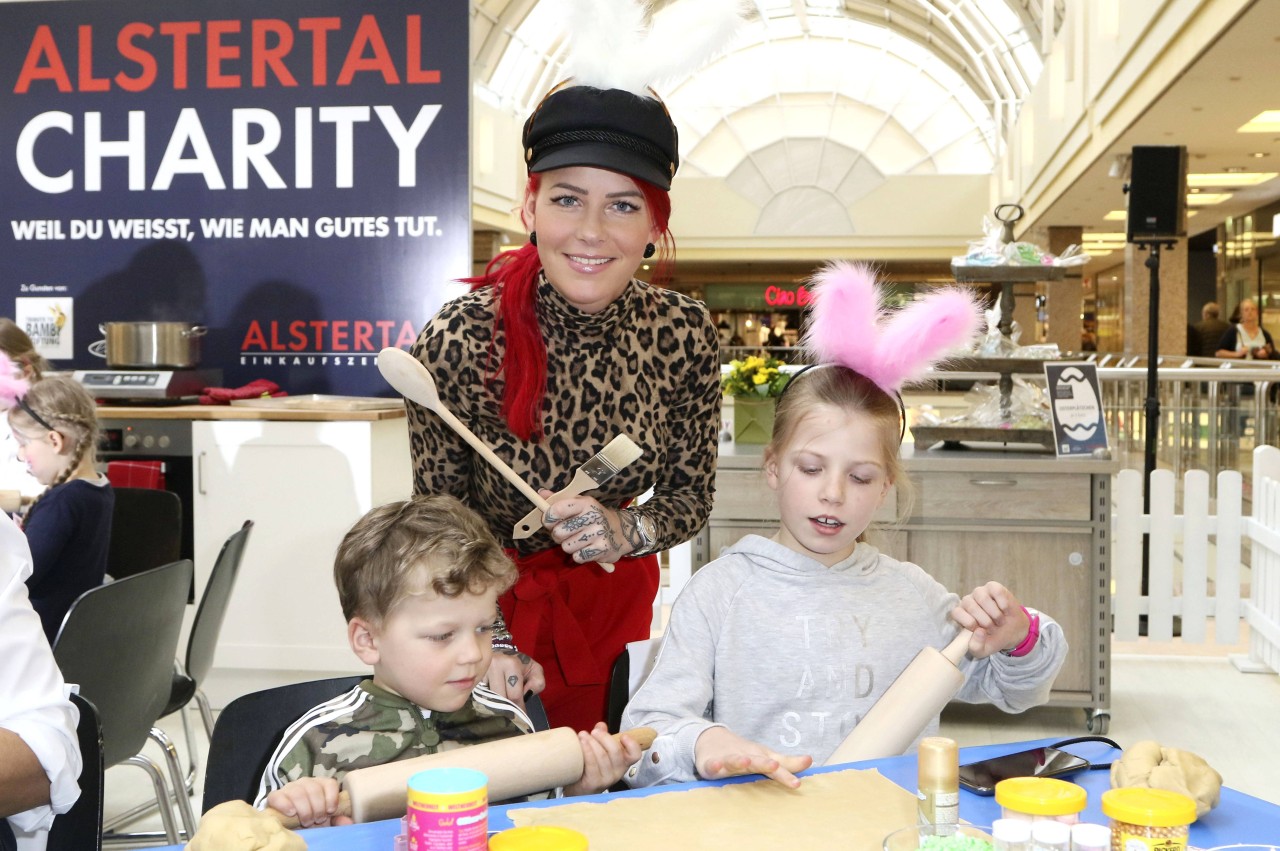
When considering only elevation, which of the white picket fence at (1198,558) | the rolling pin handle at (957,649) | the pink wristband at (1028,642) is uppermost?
the rolling pin handle at (957,649)

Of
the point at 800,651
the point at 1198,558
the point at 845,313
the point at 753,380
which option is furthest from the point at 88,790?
the point at 1198,558

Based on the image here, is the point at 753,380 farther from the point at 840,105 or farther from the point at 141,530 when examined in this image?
the point at 840,105

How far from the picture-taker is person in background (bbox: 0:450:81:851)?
1365mm

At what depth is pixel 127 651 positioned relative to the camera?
237 centimetres

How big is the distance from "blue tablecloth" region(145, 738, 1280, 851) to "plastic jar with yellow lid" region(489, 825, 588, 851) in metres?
0.17

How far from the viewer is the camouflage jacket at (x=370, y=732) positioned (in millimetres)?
1435

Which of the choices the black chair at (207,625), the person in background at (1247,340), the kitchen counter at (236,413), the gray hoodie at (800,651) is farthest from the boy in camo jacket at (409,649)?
the person in background at (1247,340)

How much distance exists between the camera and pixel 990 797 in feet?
4.07

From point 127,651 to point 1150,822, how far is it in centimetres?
196

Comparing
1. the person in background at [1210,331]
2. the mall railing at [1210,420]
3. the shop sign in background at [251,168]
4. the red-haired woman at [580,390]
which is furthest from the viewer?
the person in background at [1210,331]

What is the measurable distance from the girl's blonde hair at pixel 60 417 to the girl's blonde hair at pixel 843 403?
81.9 inches

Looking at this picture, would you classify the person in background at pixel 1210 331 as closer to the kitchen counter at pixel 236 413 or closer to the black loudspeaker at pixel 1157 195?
the black loudspeaker at pixel 1157 195

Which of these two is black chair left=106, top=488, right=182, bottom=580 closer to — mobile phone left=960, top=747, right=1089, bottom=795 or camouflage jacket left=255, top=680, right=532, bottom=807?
camouflage jacket left=255, top=680, right=532, bottom=807

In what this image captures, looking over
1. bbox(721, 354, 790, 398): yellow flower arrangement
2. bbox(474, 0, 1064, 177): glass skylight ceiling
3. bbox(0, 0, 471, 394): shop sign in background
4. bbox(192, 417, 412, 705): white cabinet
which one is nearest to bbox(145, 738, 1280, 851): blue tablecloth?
bbox(721, 354, 790, 398): yellow flower arrangement
